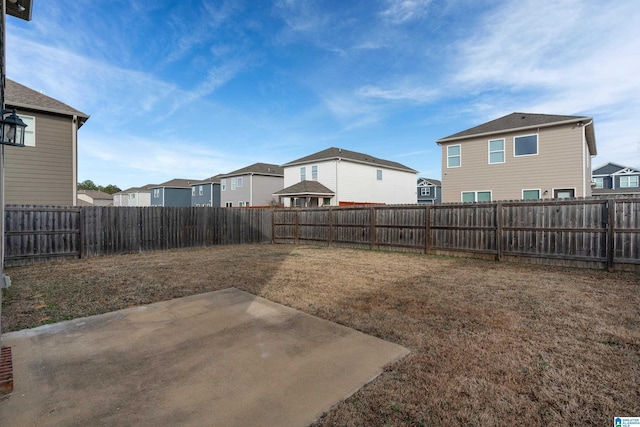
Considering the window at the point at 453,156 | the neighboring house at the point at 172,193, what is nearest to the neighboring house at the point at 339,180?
the window at the point at 453,156

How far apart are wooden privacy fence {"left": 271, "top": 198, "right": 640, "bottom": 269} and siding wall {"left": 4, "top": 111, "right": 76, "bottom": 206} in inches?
430

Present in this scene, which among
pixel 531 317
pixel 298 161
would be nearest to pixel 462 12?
pixel 531 317

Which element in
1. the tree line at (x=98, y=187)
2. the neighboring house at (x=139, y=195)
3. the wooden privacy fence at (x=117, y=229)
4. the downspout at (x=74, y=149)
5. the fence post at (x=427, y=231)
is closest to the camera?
the wooden privacy fence at (x=117, y=229)

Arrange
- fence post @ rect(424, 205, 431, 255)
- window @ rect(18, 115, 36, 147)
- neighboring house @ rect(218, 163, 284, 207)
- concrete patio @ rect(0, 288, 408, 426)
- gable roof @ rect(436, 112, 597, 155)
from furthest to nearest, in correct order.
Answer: neighboring house @ rect(218, 163, 284, 207)
gable roof @ rect(436, 112, 597, 155)
window @ rect(18, 115, 36, 147)
fence post @ rect(424, 205, 431, 255)
concrete patio @ rect(0, 288, 408, 426)

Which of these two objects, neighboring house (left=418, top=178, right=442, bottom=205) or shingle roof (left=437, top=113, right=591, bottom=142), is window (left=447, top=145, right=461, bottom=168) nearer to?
shingle roof (left=437, top=113, right=591, bottom=142)

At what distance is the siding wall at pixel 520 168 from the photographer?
1318 cm

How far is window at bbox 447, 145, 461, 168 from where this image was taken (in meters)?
16.3

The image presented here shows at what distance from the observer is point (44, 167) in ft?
37.7

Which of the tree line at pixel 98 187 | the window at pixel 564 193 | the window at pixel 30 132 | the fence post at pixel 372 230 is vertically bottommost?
the fence post at pixel 372 230

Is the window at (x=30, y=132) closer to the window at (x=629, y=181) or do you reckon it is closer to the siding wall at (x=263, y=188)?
the siding wall at (x=263, y=188)

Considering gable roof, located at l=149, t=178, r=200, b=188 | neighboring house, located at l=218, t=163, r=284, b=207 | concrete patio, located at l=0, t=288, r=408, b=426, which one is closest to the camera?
concrete patio, located at l=0, t=288, r=408, b=426

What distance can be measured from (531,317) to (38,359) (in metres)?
5.73

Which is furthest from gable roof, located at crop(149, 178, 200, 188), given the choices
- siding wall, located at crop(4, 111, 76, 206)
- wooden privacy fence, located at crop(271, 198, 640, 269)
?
wooden privacy fence, located at crop(271, 198, 640, 269)

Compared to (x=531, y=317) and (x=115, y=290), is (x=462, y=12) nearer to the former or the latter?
(x=531, y=317)
